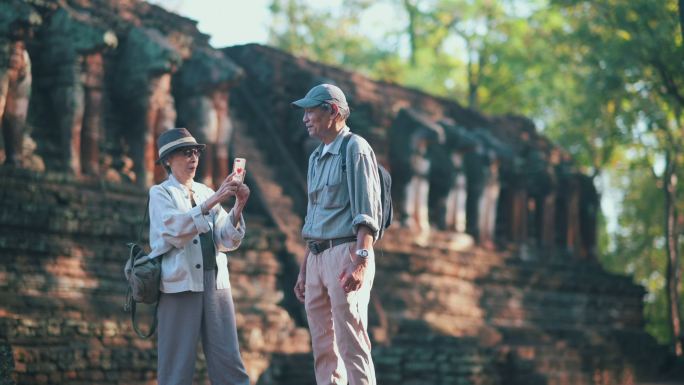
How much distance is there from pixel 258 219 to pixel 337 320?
30.9 feet

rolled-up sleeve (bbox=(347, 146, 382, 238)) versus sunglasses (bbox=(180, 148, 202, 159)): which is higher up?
sunglasses (bbox=(180, 148, 202, 159))

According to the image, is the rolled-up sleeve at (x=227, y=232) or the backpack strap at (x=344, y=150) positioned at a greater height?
the backpack strap at (x=344, y=150)

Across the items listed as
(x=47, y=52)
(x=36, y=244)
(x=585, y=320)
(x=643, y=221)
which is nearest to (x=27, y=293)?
(x=36, y=244)

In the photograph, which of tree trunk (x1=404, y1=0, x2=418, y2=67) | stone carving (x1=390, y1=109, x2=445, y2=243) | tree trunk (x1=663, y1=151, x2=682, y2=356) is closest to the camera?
stone carving (x1=390, y1=109, x2=445, y2=243)

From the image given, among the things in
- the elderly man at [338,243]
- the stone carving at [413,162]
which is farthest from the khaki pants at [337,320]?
the stone carving at [413,162]

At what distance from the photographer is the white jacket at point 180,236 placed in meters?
7.27

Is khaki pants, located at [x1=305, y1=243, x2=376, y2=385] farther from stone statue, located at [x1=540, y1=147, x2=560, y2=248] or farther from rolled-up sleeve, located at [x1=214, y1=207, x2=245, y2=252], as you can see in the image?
stone statue, located at [x1=540, y1=147, x2=560, y2=248]

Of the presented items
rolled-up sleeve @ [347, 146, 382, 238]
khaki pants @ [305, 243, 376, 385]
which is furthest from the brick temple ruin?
rolled-up sleeve @ [347, 146, 382, 238]

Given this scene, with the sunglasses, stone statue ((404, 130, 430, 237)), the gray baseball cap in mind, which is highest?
stone statue ((404, 130, 430, 237))

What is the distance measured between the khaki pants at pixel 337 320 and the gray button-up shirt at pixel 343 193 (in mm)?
145

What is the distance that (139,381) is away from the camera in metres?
12.1

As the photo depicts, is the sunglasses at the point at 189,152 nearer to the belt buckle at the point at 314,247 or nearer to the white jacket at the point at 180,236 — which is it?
the white jacket at the point at 180,236

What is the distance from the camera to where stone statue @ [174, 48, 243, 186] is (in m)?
16.0

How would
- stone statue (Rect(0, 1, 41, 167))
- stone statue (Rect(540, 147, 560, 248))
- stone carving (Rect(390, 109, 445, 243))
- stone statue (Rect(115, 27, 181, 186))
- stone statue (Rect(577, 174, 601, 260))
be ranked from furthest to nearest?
stone statue (Rect(577, 174, 601, 260)) → stone statue (Rect(540, 147, 560, 248)) → stone carving (Rect(390, 109, 445, 243)) → stone statue (Rect(115, 27, 181, 186)) → stone statue (Rect(0, 1, 41, 167))
